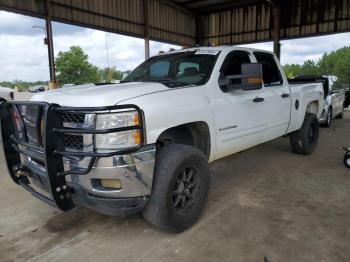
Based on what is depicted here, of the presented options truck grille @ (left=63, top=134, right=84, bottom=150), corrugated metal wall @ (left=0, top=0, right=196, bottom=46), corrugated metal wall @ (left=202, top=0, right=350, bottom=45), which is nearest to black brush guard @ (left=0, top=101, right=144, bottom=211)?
truck grille @ (left=63, top=134, right=84, bottom=150)

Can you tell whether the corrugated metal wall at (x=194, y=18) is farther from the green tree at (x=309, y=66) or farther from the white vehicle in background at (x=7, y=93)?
the green tree at (x=309, y=66)

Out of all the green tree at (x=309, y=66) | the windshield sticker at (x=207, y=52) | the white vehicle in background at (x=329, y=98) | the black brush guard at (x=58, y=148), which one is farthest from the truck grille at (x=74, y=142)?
the green tree at (x=309, y=66)

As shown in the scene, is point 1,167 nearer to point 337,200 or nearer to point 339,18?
point 337,200

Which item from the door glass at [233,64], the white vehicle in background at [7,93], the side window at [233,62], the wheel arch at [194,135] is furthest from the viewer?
the white vehicle in background at [7,93]

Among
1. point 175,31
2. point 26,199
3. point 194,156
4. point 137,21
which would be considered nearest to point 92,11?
point 137,21

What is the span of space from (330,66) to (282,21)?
8558cm

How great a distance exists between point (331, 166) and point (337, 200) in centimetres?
164

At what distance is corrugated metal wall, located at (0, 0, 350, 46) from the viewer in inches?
539

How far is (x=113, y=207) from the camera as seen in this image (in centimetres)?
264

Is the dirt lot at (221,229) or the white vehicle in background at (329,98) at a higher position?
the white vehicle in background at (329,98)

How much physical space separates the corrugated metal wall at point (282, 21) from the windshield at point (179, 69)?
623 inches

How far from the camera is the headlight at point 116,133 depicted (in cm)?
254

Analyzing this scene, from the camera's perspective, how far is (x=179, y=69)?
3994 millimetres

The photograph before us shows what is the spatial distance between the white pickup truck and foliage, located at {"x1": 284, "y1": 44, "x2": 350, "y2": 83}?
7816cm
